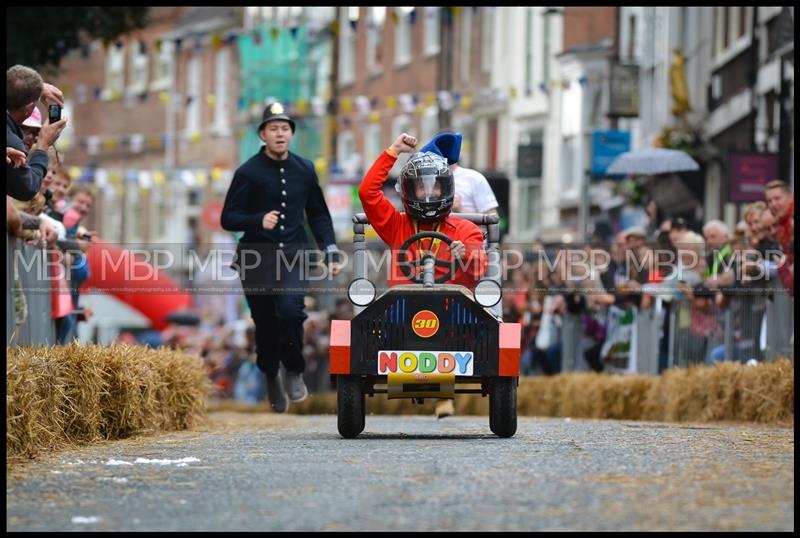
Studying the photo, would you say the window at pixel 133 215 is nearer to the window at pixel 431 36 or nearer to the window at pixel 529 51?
the window at pixel 431 36

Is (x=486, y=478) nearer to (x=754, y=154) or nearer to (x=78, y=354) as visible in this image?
(x=78, y=354)

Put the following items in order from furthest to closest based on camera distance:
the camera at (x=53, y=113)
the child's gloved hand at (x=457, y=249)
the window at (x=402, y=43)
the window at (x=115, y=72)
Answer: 1. the window at (x=115, y=72)
2. the window at (x=402, y=43)
3. the camera at (x=53, y=113)
4. the child's gloved hand at (x=457, y=249)

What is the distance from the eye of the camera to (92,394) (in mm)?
12461

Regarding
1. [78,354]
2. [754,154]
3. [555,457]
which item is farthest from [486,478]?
[754,154]

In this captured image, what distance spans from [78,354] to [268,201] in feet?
10.2

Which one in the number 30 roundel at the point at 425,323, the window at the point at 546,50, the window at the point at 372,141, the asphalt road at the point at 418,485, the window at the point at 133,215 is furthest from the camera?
the window at the point at 133,215

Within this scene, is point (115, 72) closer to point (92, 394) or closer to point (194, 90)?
point (194, 90)

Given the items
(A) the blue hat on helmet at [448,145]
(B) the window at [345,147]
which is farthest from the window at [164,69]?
(A) the blue hat on helmet at [448,145]

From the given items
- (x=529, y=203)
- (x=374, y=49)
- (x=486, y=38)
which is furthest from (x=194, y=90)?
(x=529, y=203)

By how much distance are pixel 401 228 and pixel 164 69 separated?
6080 centimetres

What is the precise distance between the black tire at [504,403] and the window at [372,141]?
4633cm

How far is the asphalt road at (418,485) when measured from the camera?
7.59 meters

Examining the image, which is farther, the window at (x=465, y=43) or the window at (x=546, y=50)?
the window at (x=465, y=43)

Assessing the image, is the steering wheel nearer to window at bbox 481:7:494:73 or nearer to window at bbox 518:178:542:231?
window at bbox 518:178:542:231
